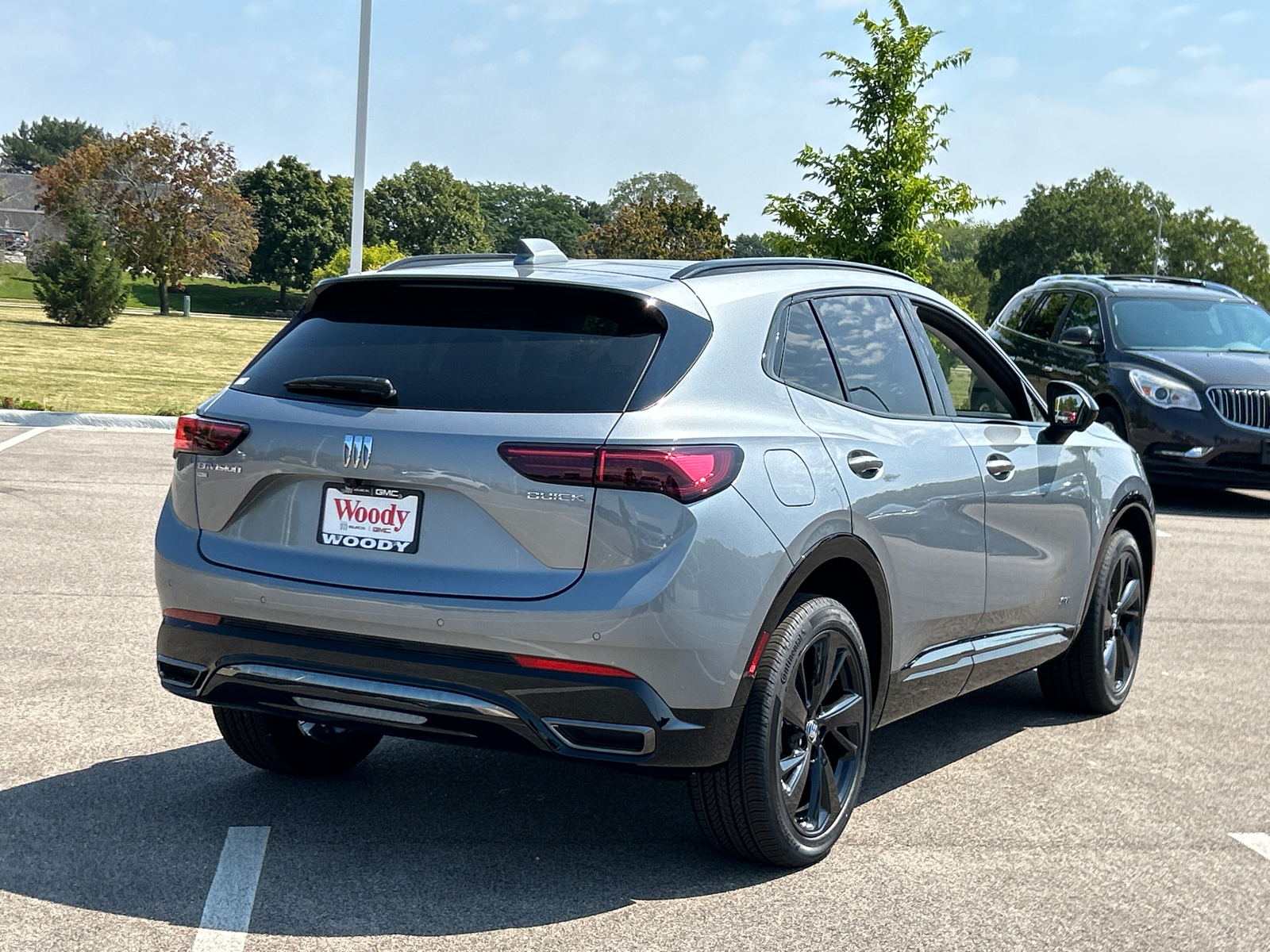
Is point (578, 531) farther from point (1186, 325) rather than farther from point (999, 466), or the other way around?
point (1186, 325)

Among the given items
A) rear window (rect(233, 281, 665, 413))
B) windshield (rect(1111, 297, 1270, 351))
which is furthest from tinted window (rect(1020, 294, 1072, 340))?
rear window (rect(233, 281, 665, 413))

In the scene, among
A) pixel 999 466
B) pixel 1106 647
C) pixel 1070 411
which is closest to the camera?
pixel 999 466

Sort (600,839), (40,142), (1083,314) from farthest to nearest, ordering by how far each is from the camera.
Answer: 1. (40,142)
2. (1083,314)
3. (600,839)

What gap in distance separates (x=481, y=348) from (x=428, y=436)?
0.33m

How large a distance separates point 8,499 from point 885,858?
8529 millimetres

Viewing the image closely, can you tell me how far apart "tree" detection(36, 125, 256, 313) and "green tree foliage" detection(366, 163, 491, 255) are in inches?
1731

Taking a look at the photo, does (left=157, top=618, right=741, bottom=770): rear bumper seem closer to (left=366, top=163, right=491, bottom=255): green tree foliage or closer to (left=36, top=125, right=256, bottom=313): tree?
(left=36, top=125, right=256, bottom=313): tree

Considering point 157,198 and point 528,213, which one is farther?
point 528,213

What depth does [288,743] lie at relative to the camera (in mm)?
4988

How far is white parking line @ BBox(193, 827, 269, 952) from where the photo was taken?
12.1ft

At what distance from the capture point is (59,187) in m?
66.4

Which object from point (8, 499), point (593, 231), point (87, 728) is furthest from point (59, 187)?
point (87, 728)

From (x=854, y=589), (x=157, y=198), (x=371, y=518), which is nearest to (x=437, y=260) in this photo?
(x=371, y=518)

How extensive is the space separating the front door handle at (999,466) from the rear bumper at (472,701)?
182 centimetres
